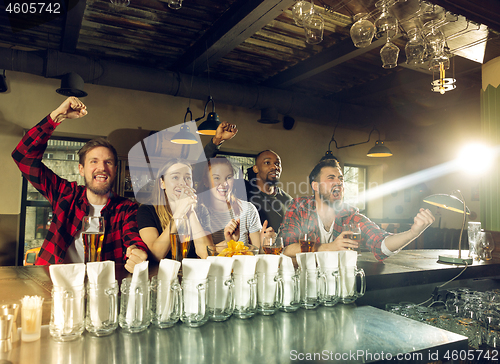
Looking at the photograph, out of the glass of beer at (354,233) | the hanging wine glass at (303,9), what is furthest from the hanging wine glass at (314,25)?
the glass of beer at (354,233)

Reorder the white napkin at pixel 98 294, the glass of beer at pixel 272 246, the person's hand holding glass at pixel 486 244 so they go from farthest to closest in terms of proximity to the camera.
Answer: the person's hand holding glass at pixel 486 244, the glass of beer at pixel 272 246, the white napkin at pixel 98 294

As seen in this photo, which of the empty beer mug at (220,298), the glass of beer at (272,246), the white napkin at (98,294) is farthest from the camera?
the glass of beer at (272,246)

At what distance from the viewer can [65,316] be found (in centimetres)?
89

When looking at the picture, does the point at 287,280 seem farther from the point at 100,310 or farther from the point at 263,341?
the point at 100,310

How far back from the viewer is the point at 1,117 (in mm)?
4168

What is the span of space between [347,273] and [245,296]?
0.43 m

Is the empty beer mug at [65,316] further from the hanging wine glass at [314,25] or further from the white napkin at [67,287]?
the hanging wine glass at [314,25]

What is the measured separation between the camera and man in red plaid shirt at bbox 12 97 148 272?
196 cm

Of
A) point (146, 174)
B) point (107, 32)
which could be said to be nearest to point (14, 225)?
point (146, 174)

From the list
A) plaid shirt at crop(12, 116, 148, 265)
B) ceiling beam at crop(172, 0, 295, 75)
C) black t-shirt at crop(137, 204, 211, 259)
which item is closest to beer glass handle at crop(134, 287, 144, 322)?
black t-shirt at crop(137, 204, 211, 259)

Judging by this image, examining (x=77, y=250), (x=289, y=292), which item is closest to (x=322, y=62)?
(x=77, y=250)

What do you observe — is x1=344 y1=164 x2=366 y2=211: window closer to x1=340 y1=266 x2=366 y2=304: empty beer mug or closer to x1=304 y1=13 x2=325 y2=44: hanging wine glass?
x1=304 y1=13 x2=325 y2=44: hanging wine glass

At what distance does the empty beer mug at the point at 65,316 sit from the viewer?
0.89m

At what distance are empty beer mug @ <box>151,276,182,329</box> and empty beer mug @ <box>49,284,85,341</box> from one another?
189 millimetres
